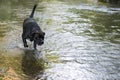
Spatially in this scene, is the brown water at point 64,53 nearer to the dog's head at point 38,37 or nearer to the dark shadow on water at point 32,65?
the dark shadow on water at point 32,65

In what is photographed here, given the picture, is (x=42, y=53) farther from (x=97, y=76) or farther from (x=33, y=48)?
(x=97, y=76)

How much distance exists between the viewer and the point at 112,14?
2066 cm

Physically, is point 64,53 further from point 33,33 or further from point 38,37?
point 33,33

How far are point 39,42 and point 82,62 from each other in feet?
5.26

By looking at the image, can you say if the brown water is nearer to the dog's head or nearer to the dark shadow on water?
the dark shadow on water

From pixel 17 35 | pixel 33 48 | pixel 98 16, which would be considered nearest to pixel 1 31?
pixel 17 35

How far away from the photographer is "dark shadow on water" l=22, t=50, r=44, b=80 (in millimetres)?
8411

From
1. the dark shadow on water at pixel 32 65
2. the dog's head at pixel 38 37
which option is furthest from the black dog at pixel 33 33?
the dark shadow on water at pixel 32 65

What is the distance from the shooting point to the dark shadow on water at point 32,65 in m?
8.41

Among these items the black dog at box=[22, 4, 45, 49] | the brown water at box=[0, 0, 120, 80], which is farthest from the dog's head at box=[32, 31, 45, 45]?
the brown water at box=[0, 0, 120, 80]

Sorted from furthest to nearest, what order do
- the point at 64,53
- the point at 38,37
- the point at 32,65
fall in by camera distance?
the point at 64,53
the point at 38,37
the point at 32,65

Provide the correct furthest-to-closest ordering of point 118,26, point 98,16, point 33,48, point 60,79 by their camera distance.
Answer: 1. point 98,16
2. point 118,26
3. point 33,48
4. point 60,79

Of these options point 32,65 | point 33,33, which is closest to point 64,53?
point 33,33

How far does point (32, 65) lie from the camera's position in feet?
30.2
